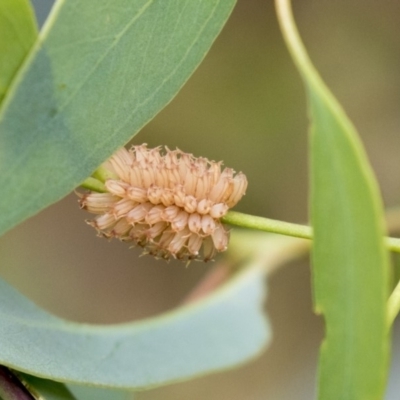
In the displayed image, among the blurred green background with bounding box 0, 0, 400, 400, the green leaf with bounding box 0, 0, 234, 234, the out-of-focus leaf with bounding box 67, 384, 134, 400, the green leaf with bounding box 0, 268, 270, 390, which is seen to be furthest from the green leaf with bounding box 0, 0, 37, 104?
the blurred green background with bounding box 0, 0, 400, 400

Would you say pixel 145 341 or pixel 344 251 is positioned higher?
pixel 344 251

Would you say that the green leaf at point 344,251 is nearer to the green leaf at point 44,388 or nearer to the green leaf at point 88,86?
the green leaf at point 88,86

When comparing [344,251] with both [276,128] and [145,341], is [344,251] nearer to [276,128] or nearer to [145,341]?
[145,341]

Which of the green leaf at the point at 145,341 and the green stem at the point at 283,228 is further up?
the green stem at the point at 283,228

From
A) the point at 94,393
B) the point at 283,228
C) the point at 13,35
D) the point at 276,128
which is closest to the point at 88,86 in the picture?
the point at 13,35

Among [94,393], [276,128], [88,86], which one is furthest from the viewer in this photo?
[276,128]

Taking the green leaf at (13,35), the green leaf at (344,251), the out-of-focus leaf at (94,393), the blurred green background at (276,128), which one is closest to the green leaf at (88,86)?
the green leaf at (13,35)
